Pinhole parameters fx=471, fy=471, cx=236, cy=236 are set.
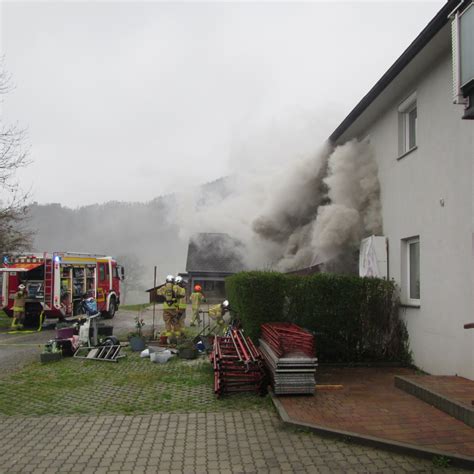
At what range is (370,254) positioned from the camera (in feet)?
31.0

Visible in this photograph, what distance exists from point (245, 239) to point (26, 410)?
15.7 metres

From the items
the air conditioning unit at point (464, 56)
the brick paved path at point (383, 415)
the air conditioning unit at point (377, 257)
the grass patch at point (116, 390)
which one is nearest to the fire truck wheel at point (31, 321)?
the grass patch at point (116, 390)

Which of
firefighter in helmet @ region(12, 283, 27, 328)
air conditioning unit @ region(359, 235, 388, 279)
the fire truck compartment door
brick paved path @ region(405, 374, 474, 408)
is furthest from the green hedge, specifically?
firefighter in helmet @ region(12, 283, 27, 328)

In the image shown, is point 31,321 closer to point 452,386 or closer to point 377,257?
point 377,257

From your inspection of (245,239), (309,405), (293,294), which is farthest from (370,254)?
(245,239)

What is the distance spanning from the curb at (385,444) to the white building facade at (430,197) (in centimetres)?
246

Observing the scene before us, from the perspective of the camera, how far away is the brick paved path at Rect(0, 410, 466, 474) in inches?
163

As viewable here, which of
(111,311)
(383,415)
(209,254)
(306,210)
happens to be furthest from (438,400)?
(209,254)

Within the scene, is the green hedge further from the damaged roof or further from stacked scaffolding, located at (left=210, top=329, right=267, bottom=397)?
the damaged roof

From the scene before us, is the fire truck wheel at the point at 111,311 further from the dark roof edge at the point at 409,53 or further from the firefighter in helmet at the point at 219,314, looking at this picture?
the dark roof edge at the point at 409,53

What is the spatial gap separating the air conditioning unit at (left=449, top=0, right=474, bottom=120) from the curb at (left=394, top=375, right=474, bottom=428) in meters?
3.01

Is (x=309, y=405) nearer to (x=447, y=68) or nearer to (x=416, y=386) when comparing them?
(x=416, y=386)

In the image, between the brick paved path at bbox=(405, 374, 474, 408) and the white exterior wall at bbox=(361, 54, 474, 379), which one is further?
the white exterior wall at bbox=(361, 54, 474, 379)

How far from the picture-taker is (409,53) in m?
7.15
